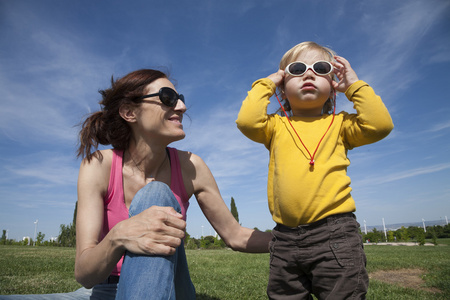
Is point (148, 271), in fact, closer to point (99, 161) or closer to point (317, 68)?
point (99, 161)

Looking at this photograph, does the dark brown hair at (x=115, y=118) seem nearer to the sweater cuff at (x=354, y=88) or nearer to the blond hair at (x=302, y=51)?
the blond hair at (x=302, y=51)

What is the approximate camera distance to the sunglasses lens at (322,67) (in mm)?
2330

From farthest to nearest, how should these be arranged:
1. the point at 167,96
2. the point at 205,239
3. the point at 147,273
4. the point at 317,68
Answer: the point at 205,239 → the point at 167,96 → the point at 317,68 → the point at 147,273

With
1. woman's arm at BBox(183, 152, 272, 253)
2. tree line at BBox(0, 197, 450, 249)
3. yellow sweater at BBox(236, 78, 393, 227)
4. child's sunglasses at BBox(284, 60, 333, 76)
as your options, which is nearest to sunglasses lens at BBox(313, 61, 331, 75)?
child's sunglasses at BBox(284, 60, 333, 76)

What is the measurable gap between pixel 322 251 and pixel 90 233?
1.54 m

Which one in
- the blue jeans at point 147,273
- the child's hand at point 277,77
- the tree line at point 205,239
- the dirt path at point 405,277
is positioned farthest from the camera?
the tree line at point 205,239

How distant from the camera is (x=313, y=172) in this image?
83.1 inches

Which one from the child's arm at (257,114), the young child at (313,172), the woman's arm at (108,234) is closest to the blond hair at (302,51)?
the young child at (313,172)

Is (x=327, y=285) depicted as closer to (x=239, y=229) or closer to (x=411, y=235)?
(x=239, y=229)

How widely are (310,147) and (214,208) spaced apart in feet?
3.46

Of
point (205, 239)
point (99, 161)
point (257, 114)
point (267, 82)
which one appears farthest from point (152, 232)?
point (205, 239)

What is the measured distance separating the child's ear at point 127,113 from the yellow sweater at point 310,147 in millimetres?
916

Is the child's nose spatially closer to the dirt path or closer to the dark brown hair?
the dark brown hair

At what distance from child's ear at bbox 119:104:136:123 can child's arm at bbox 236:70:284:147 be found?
3.01ft
